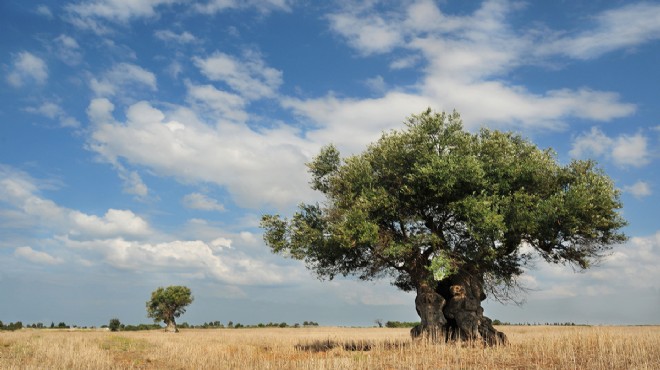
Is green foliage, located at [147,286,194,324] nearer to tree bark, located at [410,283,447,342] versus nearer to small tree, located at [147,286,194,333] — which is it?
small tree, located at [147,286,194,333]

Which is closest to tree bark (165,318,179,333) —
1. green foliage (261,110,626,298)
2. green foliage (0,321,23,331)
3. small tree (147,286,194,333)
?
small tree (147,286,194,333)

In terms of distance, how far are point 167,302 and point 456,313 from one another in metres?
83.2

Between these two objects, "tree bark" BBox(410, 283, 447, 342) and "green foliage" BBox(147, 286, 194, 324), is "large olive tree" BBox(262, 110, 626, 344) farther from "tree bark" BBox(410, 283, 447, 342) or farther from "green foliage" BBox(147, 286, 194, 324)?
"green foliage" BBox(147, 286, 194, 324)

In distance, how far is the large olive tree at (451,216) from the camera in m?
30.8

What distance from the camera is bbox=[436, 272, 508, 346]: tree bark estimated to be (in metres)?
33.8

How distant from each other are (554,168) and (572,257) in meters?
6.34

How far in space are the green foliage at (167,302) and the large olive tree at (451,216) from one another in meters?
76.2

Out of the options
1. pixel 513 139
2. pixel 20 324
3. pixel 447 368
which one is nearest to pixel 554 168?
pixel 513 139

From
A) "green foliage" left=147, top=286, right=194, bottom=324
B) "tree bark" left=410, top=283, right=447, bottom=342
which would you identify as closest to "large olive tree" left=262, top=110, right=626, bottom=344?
"tree bark" left=410, top=283, right=447, bottom=342

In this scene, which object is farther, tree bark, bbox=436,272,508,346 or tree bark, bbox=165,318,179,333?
tree bark, bbox=165,318,179,333

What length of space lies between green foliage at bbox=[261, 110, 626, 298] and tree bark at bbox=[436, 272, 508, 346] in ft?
3.26

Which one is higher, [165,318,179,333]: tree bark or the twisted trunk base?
the twisted trunk base

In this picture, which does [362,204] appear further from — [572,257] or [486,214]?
[572,257]

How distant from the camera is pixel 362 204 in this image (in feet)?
103
